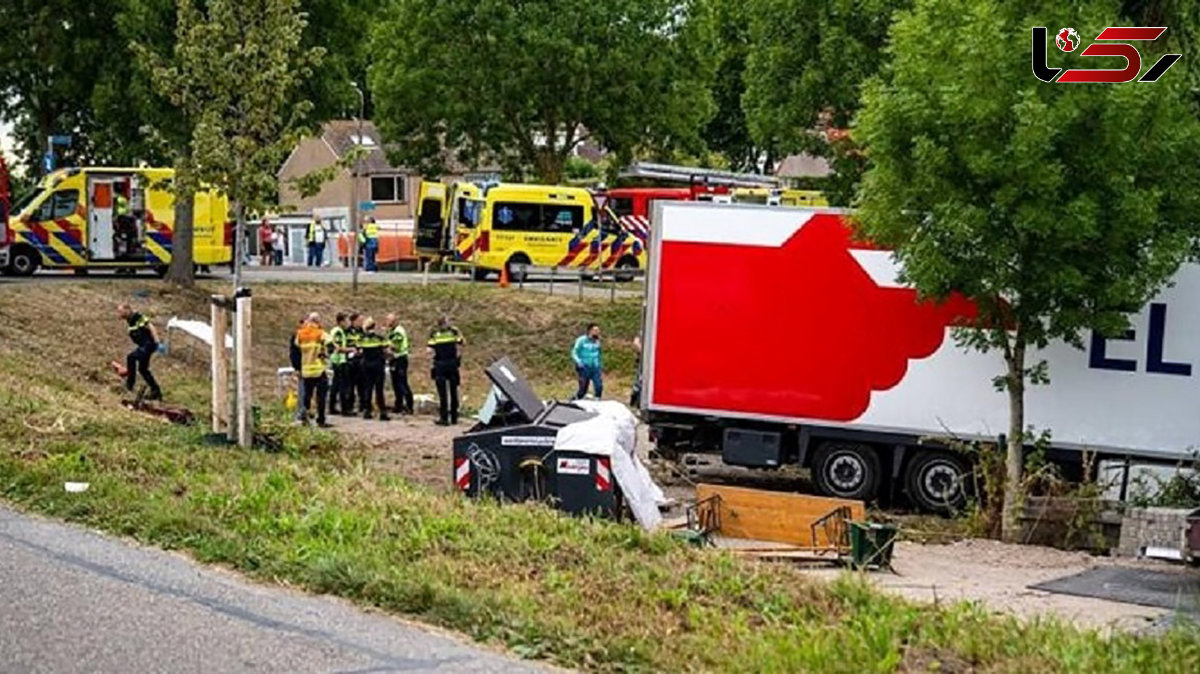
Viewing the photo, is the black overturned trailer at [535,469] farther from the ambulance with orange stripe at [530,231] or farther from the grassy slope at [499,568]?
the ambulance with orange stripe at [530,231]

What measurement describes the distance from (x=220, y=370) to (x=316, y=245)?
44.6 meters

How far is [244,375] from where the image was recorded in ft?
57.9

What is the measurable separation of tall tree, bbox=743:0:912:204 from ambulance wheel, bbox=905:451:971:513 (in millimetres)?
12177

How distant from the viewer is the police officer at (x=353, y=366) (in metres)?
27.9

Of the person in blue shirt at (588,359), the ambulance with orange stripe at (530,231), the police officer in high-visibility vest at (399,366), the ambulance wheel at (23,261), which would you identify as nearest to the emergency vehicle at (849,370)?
the police officer in high-visibility vest at (399,366)

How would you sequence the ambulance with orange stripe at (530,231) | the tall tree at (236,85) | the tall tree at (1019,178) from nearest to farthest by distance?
the tall tree at (1019,178), the tall tree at (236,85), the ambulance with orange stripe at (530,231)

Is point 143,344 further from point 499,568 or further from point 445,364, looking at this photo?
point 499,568

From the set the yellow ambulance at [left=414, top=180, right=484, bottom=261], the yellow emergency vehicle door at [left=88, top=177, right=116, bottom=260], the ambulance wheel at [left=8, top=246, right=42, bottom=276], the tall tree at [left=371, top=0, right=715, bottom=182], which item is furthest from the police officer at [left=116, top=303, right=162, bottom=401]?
the tall tree at [left=371, top=0, right=715, bottom=182]

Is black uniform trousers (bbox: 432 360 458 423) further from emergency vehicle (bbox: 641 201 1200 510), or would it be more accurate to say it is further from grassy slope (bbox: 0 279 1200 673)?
grassy slope (bbox: 0 279 1200 673)

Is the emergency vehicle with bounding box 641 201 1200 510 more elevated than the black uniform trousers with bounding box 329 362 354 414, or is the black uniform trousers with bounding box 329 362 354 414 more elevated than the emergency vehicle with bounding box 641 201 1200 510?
the emergency vehicle with bounding box 641 201 1200 510

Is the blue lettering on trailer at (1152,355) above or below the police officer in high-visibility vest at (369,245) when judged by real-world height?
above

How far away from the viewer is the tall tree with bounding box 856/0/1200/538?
56.9ft

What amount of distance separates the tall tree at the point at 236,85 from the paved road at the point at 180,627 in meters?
9.19

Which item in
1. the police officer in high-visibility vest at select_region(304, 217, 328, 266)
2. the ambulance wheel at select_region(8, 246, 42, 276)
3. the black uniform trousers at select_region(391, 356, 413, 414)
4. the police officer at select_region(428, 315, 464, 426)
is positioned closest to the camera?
the police officer at select_region(428, 315, 464, 426)
